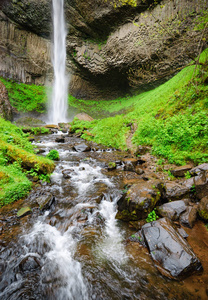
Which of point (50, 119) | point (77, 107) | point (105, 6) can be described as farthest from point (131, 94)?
point (50, 119)

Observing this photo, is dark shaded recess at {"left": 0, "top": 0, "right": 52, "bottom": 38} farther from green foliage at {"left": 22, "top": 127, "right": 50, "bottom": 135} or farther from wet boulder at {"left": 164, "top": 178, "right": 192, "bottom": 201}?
wet boulder at {"left": 164, "top": 178, "right": 192, "bottom": 201}

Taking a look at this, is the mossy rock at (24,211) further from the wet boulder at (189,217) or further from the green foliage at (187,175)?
the green foliage at (187,175)

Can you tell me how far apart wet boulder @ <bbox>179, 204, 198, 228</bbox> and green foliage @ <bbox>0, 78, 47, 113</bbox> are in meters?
21.0

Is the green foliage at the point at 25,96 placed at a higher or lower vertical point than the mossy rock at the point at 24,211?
higher

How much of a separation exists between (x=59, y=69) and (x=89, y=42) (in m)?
6.67

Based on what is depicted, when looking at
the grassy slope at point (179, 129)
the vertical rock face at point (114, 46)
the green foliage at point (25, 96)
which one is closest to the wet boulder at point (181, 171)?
the grassy slope at point (179, 129)

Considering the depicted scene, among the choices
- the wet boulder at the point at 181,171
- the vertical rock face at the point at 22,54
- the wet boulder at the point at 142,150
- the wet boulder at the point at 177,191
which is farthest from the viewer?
the vertical rock face at the point at 22,54

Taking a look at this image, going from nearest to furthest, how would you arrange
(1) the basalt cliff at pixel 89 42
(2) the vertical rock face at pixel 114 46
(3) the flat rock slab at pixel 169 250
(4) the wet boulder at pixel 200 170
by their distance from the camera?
(3) the flat rock slab at pixel 169 250 < (4) the wet boulder at pixel 200 170 < (2) the vertical rock face at pixel 114 46 < (1) the basalt cliff at pixel 89 42

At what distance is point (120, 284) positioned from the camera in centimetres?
201

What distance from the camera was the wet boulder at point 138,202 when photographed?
303 cm

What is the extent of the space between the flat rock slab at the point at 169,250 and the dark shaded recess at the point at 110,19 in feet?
74.2

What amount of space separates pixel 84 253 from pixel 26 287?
913 mm

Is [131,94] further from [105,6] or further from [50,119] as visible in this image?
[50,119]

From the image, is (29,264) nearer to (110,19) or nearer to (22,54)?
(110,19)
